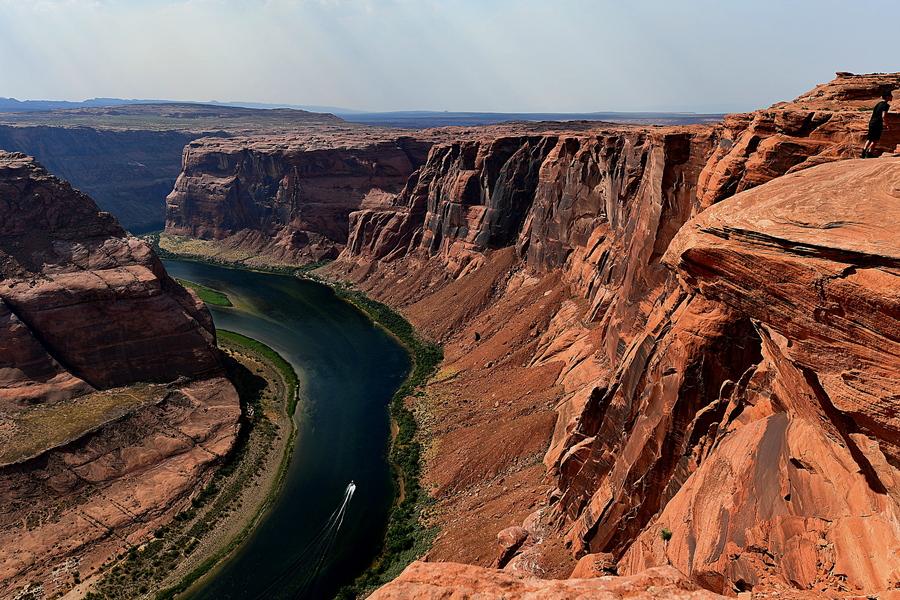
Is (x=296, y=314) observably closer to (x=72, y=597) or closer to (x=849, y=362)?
(x=72, y=597)

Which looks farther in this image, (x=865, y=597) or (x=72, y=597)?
(x=72, y=597)

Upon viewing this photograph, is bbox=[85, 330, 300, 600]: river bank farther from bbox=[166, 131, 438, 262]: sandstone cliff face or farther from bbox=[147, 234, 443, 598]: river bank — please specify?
bbox=[166, 131, 438, 262]: sandstone cliff face

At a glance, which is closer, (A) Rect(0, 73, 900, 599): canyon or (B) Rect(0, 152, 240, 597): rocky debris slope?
(A) Rect(0, 73, 900, 599): canyon

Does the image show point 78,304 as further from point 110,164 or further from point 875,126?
point 110,164

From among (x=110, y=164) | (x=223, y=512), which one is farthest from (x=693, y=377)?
(x=110, y=164)

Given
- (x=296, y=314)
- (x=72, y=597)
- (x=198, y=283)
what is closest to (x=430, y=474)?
(x=72, y=597)

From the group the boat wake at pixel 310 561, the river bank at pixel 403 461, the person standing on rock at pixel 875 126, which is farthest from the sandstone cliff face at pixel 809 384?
the boat wake at pixel 310 561

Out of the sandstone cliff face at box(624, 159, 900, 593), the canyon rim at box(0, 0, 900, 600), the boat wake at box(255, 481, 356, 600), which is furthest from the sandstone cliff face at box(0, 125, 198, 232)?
the sandstone cliff face at box(624, 159, 900, 593)
